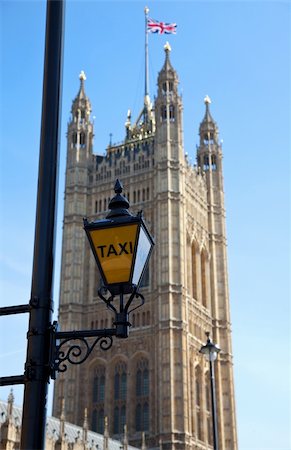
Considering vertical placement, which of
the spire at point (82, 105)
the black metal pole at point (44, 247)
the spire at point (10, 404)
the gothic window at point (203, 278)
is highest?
the spire at point (82, 105)

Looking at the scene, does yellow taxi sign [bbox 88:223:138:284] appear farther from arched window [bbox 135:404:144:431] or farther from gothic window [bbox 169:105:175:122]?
gothic window [bbox 169:105:175:122]

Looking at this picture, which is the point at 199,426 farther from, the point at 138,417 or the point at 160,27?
the point at 160,27

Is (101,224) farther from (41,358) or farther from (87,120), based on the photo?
(87,120)

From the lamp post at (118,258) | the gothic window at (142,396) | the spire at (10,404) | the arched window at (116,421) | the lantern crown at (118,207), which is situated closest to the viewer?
the lamp post at (118,258)

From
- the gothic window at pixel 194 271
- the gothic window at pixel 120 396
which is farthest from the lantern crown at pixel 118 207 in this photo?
the gothic window at pixel 194 271

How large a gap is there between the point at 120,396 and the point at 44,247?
163ft

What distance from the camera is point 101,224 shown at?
4.83 m

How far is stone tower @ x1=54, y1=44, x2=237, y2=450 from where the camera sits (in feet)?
168

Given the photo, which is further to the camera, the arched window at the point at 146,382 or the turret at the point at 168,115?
the turret at the point at 168,115

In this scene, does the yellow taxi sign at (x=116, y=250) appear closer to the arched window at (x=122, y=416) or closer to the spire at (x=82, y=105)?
the arched window at (x=122, y=416)

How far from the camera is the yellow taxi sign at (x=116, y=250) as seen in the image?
15.6ft

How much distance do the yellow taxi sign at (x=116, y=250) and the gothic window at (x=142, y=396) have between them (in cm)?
4811

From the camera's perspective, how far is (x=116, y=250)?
4770mm

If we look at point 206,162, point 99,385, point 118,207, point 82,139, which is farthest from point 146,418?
point 118,207
